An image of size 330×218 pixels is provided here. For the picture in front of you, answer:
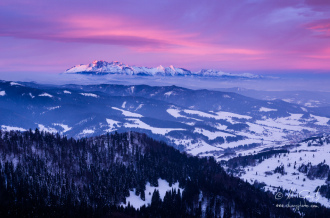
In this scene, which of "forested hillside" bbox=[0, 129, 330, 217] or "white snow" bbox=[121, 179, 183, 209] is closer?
"forested hillside" bbox=[0, 129, 330, 217]

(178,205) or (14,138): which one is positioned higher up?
(14,138)

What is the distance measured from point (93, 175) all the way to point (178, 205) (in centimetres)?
6441

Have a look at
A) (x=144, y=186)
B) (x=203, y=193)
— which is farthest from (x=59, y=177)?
(x=203, y=193)

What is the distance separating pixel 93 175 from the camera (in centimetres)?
19375

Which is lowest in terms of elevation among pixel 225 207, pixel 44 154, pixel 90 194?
pixel 225 207

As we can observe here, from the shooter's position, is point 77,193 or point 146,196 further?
point 146,196

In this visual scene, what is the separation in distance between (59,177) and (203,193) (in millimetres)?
99802

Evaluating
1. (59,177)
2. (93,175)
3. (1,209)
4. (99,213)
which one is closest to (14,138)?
(59,177)

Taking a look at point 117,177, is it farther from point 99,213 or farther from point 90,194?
point 99,213

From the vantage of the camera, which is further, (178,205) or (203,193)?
(203,193)

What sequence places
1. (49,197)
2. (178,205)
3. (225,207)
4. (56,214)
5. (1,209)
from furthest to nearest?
(225,207)
(178,205)
(49,197)
(56,214)
(1,209)

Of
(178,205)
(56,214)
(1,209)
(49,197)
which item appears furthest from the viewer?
(178,205)

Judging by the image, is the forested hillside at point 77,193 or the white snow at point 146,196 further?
the white snow at point 146,196

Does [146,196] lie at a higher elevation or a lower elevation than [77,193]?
lower
